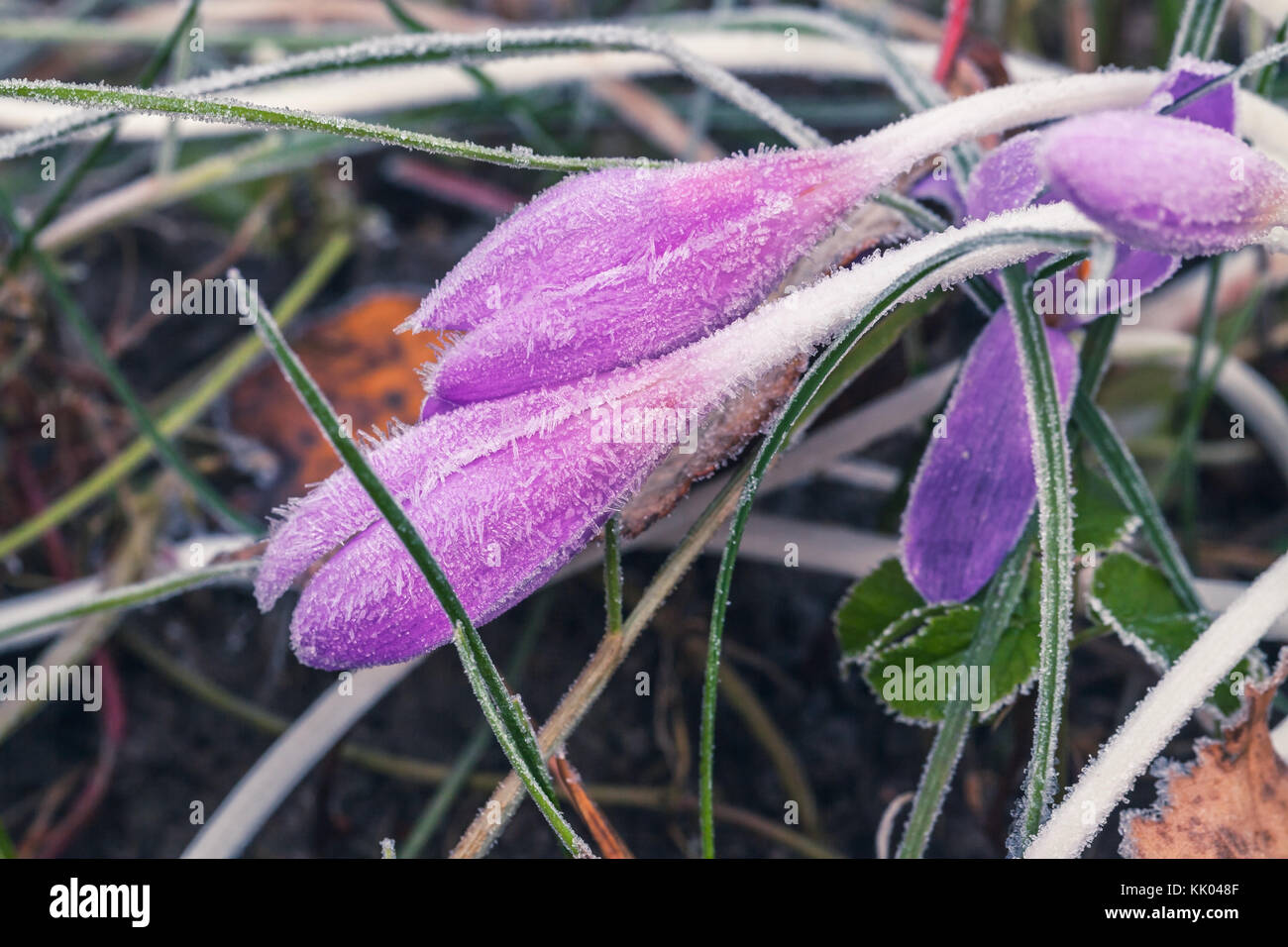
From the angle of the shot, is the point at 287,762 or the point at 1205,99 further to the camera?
the point at 287,762

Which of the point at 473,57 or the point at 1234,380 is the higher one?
the point at 473,57

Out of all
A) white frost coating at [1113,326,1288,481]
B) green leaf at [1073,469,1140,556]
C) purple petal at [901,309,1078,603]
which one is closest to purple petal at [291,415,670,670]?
purple petal at [901,309,1078,603]

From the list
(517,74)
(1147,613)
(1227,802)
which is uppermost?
(517,74)

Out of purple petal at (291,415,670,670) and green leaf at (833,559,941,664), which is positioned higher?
purple petal at (291,415,670,670)

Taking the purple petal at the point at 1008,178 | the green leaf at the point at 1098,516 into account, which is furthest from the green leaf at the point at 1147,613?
the purple petal at the point at 1008,178

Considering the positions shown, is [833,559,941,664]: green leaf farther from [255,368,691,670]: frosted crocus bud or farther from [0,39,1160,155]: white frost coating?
[0,39,1160,155]: white frost coating

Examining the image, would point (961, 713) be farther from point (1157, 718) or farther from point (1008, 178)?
point (1008, 178)

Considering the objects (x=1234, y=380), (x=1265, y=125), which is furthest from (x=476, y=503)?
(x=1234, y=380)
